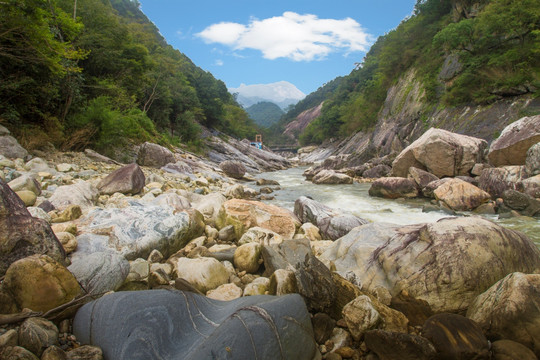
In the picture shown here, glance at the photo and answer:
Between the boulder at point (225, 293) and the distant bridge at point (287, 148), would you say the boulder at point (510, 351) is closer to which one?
the boulder at point (225, 293)

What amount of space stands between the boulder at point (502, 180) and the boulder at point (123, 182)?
11430 millimetres

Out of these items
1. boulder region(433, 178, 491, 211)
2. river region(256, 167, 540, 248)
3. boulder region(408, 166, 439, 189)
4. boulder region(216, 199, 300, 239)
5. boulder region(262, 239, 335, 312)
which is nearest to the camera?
boulder region(262, 239, 335, 312)

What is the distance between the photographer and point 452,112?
20516mm

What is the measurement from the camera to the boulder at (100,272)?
2.39 m

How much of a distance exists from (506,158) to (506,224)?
5.52 metres

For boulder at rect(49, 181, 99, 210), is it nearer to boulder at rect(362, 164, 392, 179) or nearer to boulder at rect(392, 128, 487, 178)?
boulder at rect(392, 128, 487, 178)

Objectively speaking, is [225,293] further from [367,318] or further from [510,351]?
[510,351]

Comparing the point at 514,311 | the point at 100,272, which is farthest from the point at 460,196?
the point at 100,272

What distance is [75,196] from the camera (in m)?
5.19

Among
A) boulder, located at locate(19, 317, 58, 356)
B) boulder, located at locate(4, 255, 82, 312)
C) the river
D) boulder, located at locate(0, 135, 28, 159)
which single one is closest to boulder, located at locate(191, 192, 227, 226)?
the river

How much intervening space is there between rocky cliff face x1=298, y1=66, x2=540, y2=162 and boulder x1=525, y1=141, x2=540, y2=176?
7.78 m

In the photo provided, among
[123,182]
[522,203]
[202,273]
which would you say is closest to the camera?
[202,273]

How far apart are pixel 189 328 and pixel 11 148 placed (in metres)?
9.35

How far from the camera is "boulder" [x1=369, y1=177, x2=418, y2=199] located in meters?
11.0
